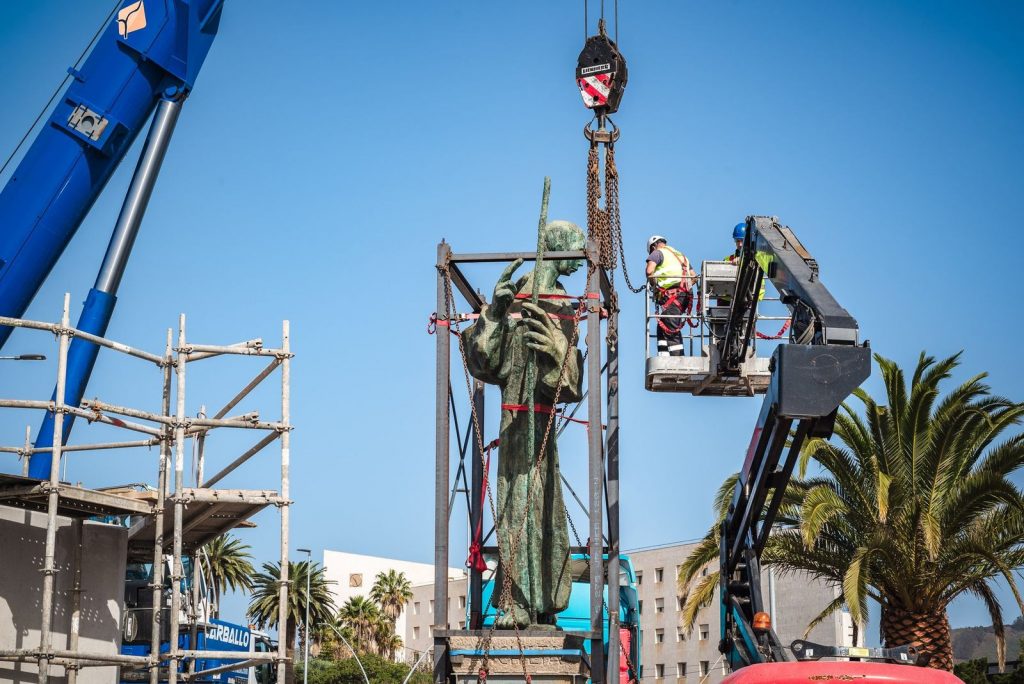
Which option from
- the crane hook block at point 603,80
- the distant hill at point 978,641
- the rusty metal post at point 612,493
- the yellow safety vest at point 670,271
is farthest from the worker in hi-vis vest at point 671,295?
the distant hill at point 978,641

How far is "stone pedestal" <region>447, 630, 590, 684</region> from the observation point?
11.4 metres

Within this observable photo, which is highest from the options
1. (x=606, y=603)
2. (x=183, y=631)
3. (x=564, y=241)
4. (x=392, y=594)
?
(x=564, y=241)

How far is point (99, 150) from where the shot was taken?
18375mm

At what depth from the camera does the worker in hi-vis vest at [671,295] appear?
17.8 metres

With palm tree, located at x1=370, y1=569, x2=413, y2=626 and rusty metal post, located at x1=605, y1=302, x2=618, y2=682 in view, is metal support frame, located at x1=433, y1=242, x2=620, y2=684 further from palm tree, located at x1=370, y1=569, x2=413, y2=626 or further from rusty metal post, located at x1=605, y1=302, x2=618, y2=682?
palm tree, located at x1=370, y1=569, x2=413, y2=626

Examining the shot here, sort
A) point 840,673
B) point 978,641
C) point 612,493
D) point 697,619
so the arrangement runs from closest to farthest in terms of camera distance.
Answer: point 840,673 < point 612,493 < point 978,641 < point 697,619

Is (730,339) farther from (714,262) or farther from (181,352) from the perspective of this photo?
(181,352)

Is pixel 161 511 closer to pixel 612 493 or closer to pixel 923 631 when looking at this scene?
pixel 612 493

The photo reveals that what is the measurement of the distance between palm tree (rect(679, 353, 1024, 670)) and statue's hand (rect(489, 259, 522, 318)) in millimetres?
8764

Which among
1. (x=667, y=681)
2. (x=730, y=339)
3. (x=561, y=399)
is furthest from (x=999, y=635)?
(x=667, y=681)

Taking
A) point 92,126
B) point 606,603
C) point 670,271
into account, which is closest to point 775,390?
point 606,603

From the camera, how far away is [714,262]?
1747 centimetres

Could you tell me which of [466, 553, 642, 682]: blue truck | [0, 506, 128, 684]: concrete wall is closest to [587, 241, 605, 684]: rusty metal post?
[466, 553, 642, 682]: blue truck

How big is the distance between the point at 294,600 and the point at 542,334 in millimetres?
62451
